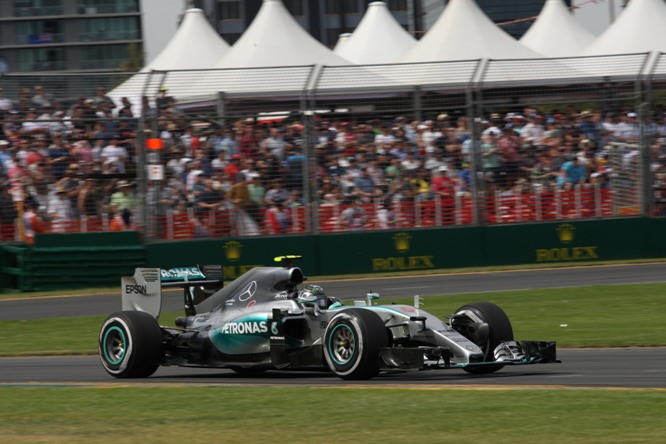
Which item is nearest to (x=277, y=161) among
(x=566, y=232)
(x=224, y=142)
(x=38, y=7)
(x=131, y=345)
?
(x=224, y=142)

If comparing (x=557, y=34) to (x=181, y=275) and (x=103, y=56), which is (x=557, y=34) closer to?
(x=181, y=275)

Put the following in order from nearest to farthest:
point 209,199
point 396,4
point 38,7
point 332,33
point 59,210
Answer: point 59,210 → point 209,199 → point 332,33 → point 396,4 → point 38,7

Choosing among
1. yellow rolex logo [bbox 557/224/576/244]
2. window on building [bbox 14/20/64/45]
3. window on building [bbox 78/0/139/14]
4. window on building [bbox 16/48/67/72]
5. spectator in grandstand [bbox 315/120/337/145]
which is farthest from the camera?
window on building [bbox 16/48/67/72]

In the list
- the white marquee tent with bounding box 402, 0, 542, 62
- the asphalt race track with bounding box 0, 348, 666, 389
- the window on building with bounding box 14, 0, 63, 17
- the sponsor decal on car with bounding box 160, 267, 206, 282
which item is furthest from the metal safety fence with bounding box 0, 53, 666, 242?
the window on building with bounding box 14, 0, 63, 17

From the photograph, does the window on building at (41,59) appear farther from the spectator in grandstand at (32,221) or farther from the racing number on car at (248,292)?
the racing number on car at (248,292)

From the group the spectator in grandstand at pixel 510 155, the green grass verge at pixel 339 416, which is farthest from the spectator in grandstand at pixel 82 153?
the green grass verge at pixel 339 416

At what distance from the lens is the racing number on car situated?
1055 centimetres

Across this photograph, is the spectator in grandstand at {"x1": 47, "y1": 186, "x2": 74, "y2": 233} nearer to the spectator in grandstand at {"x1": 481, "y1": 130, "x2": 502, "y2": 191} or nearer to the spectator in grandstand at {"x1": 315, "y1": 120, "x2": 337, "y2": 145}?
the spectator in grandstand at {"x1": 315, "y1": 120, "x2": 337, "y2": 145}

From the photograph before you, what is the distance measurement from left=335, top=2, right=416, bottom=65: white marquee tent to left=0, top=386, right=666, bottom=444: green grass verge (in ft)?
87.1

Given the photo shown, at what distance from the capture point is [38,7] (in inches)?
3438

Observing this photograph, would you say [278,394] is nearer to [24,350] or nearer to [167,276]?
[167,276]

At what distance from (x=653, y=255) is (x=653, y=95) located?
2.86 metres

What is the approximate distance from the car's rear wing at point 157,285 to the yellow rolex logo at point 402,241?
992 centimetres

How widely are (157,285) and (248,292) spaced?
1026 mm
